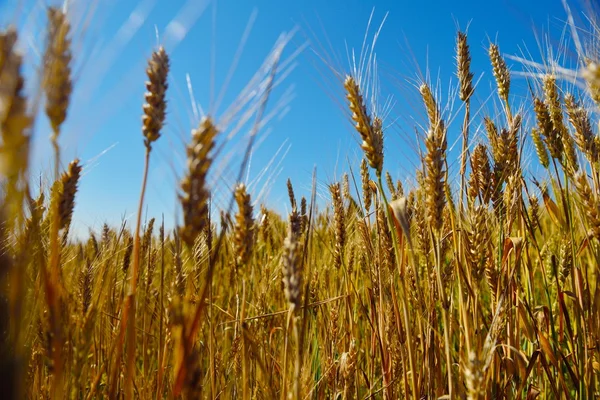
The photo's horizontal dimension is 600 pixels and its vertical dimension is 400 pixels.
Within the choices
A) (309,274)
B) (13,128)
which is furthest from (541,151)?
(13,128)

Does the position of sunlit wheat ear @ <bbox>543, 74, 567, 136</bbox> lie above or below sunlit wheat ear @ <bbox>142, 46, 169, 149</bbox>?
above

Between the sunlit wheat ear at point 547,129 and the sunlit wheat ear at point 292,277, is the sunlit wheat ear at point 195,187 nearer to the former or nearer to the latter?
the sunlit wheat ear at point 292,277

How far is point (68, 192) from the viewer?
1.07 m

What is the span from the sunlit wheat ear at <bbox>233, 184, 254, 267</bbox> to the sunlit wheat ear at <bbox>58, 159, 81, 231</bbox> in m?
0.41

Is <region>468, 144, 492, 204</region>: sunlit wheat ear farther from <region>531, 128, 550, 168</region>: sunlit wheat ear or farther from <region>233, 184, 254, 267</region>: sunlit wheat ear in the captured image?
<region>233, 184, 254, 267</region>: sunlit wheat ear

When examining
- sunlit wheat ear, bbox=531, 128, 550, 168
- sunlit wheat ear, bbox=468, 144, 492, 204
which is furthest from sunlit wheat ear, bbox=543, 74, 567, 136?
sunlit wheat ear, bbox=468, 144, 492, 204

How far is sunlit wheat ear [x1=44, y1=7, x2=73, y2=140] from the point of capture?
0.93 meters

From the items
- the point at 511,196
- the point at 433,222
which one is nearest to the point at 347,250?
the point at 511,196

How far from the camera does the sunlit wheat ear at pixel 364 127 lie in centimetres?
138

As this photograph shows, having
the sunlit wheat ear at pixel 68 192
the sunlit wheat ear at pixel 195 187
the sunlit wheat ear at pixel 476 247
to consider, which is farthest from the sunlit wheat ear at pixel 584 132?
the sunlit wheat ear at pixel 68 192

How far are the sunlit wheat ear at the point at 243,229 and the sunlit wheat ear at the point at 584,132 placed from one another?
4.98ft

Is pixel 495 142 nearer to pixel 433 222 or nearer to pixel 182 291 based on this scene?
pixel 433 222

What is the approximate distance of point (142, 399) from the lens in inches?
61.1

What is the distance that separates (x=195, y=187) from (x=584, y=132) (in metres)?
1.79
